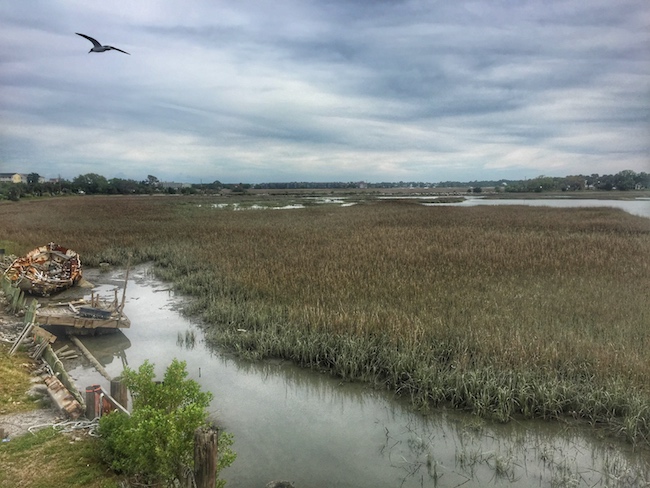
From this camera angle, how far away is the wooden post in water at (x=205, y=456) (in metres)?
3.03

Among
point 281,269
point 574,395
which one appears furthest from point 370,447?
point 281,269

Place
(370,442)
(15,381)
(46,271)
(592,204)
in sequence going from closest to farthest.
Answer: (370,442), (15,381), (46,271), (592,204)

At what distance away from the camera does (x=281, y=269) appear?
41.0 feet

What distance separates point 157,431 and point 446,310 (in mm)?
6683

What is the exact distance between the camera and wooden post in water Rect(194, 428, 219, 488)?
9.94 ft

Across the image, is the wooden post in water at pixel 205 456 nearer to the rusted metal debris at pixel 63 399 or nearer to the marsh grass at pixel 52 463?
the marsh grass at pixel 52 463

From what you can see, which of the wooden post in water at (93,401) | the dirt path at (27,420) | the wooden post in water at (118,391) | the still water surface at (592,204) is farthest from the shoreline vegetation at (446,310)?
the still water surface at (592,204)

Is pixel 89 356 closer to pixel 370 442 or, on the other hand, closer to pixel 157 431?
pixel 157 431

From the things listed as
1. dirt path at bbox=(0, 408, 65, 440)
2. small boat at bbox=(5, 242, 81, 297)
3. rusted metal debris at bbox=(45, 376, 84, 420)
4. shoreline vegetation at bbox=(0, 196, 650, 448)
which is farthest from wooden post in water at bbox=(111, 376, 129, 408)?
small boat at bbox=(5, 242, 81, 297)

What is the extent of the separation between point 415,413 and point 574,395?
7.15 feet

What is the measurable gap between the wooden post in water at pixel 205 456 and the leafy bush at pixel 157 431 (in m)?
0.33

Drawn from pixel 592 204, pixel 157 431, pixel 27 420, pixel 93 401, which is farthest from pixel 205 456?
pixel 592 204

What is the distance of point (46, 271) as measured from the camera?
12750mm

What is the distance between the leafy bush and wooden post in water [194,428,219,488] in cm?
33
